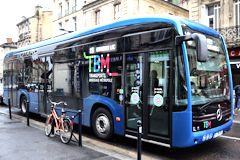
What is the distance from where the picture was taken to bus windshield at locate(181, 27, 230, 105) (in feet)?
15.6

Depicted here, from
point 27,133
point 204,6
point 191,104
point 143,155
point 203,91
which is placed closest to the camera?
point 191,104

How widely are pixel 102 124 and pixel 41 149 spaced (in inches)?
69.1

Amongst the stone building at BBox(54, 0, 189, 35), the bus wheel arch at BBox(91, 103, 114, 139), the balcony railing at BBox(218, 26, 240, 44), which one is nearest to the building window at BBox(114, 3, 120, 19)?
the stone building at BBox(54, 0, 189, 35)

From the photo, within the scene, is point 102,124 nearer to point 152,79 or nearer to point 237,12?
point 152,79

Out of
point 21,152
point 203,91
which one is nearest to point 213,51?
point 203,91

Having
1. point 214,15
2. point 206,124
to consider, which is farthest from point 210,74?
point 214,15

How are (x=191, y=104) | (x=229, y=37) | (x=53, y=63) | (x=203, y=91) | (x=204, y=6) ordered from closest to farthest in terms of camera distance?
(x=191, y=104) → (x=203, y=91) → (x=53, y=63) → (x=229, y=37) → (x=204, y=6)

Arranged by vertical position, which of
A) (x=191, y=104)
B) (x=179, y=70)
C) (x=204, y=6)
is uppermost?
(x=204, y=6)

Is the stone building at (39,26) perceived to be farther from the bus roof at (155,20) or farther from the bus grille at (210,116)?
the bus grille at (210,116)

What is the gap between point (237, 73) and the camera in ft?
53.5

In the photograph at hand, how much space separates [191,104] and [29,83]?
7806 mm

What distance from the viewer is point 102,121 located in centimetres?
641

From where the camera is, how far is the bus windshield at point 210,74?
4766 millimetres

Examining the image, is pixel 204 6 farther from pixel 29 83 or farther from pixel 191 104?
pixel 191 104
